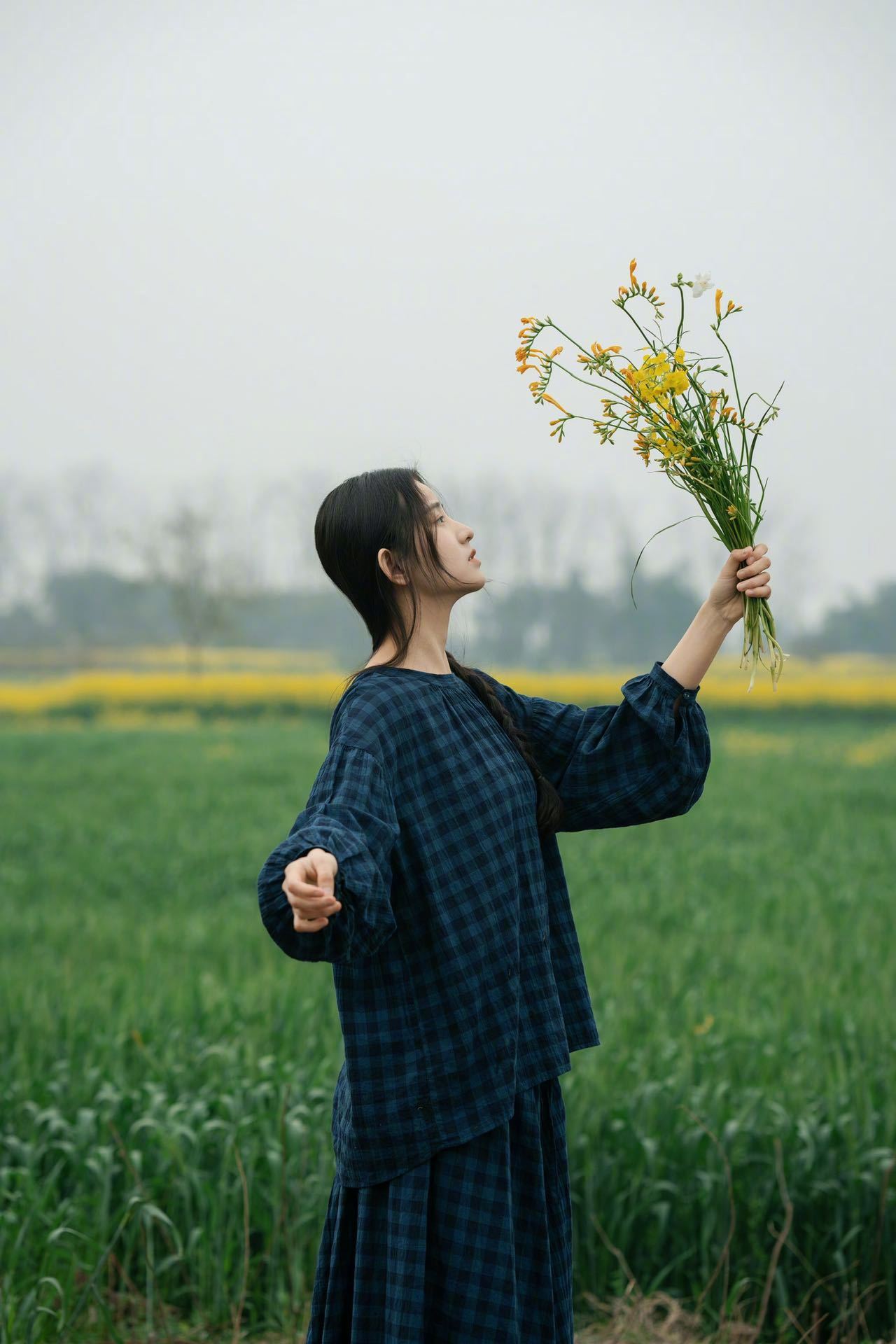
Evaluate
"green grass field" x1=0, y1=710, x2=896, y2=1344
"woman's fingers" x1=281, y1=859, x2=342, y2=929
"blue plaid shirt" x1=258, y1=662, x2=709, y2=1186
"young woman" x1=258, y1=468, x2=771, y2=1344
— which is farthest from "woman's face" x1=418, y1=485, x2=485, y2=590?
"green grass field" x1=0, y1=710, x2=896, y2=1344

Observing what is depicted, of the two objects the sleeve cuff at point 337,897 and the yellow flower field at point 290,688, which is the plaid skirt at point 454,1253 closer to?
the sleeve cuff at point 337,897

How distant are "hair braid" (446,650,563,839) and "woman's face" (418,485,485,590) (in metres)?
0.17

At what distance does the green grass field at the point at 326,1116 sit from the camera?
275 cm

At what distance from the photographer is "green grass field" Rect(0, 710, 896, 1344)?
275cm

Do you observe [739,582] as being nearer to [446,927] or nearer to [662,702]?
[662,702]

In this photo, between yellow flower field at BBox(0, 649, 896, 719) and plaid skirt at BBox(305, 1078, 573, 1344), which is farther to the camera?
yellow flower field at BBox(0, 649, 896, 719)

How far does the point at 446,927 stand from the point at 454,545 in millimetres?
566

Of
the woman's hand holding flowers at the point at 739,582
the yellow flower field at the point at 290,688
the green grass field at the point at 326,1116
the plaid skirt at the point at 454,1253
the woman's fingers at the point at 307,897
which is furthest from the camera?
the yellow flower field at the point at 290,688

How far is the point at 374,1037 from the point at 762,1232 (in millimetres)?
1794

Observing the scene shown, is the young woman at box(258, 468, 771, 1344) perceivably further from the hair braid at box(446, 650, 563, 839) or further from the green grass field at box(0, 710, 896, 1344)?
the green grass field at box(0, 710, 896, 1344)

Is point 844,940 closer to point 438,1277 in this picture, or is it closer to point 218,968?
point 218,968

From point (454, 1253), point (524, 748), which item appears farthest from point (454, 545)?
point (454, 1253)

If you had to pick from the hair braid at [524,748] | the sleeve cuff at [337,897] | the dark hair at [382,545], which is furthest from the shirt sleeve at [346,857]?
the hair braid at [524,748]

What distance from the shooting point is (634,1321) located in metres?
2.63
